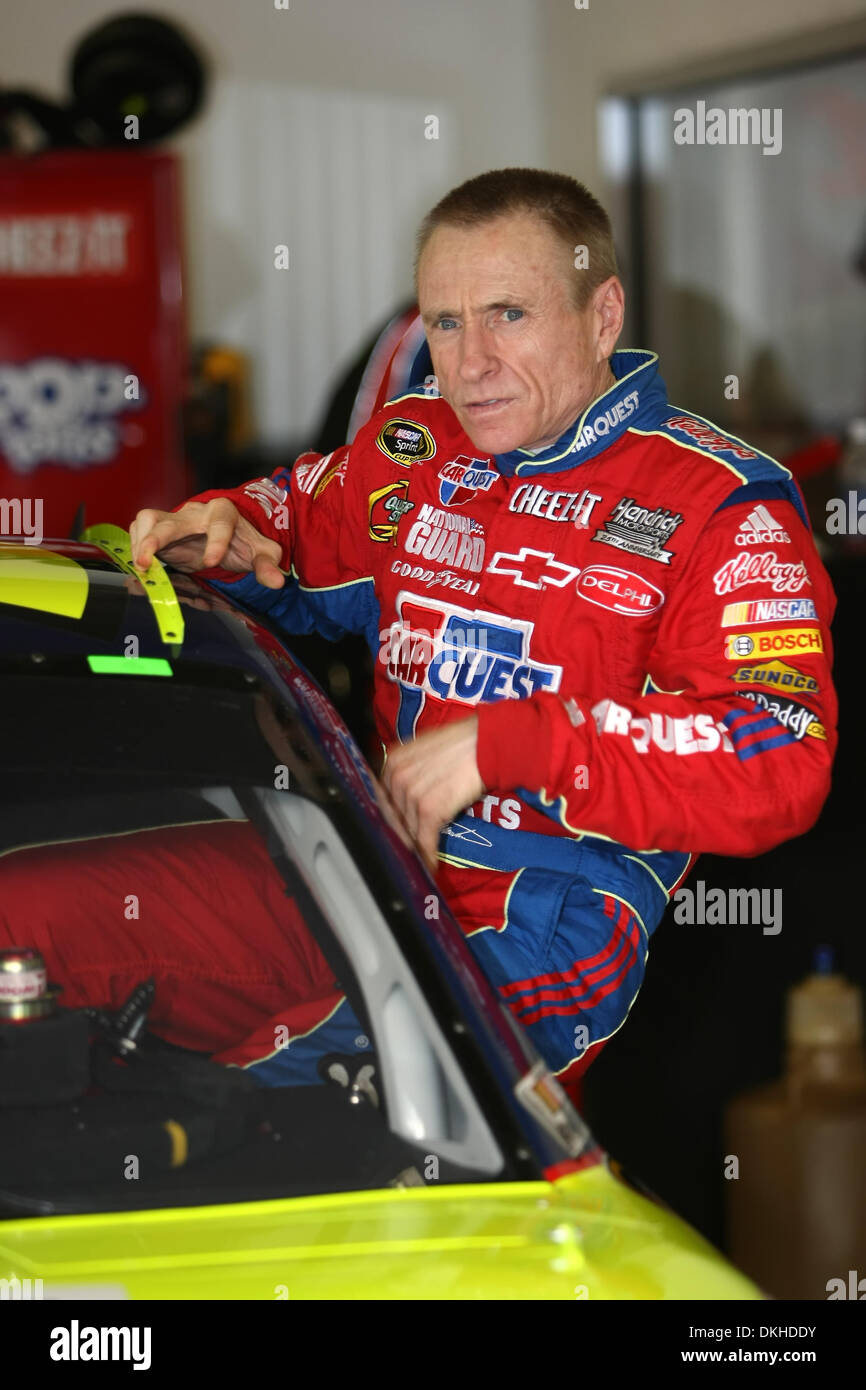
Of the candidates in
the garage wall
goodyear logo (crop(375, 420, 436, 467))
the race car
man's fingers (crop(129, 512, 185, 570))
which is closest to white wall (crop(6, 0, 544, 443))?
the garage wall

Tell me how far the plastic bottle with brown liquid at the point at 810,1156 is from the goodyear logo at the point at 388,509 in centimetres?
114

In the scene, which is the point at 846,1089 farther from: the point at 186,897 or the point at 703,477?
the point at 186,897

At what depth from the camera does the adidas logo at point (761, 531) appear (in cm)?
158

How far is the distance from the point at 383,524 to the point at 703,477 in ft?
1.37

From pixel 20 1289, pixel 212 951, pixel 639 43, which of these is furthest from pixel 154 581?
pixel 639 43

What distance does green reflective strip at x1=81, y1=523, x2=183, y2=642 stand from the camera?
4.67 feet

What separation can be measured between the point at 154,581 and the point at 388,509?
1.47 ft

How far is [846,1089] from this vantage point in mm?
2674

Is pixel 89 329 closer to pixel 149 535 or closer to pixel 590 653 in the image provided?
pixel 149 535

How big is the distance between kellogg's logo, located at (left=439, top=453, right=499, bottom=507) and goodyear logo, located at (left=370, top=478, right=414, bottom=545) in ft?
0.16
